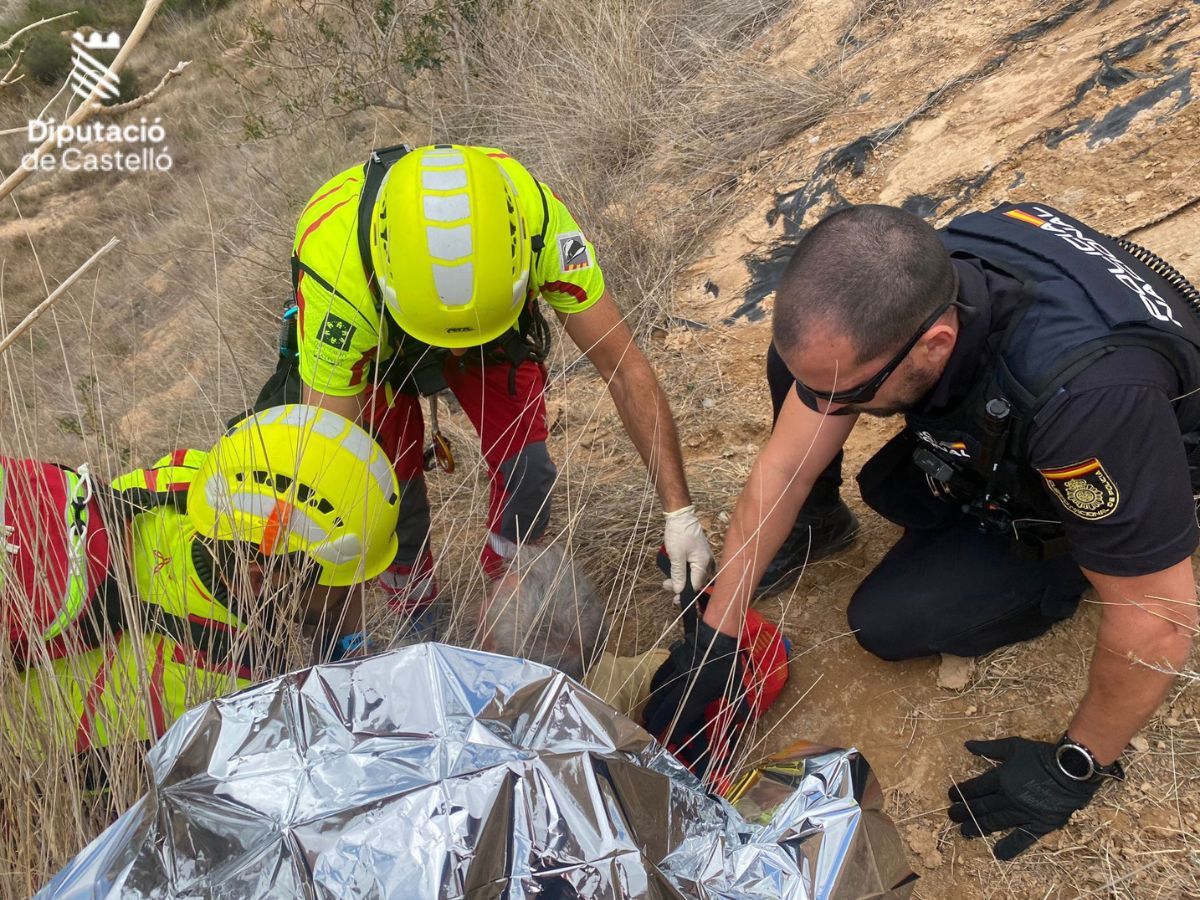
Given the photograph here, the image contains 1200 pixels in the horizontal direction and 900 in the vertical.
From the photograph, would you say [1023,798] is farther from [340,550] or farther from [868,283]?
[340,550]

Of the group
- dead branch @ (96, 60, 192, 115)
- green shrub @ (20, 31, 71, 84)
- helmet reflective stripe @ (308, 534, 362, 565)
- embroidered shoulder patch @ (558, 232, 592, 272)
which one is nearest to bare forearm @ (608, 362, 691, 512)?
embroidered shoulder patch @ (558, 232, 592, 272)

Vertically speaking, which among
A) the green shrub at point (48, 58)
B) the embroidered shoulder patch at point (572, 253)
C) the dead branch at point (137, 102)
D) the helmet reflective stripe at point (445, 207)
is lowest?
the embroidered shoulder patch at point (572, 253)

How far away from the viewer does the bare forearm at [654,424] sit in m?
2.55

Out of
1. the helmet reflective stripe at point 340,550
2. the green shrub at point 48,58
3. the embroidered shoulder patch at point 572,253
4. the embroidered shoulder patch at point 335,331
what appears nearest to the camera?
the helmet reflective stripe at point 340,550

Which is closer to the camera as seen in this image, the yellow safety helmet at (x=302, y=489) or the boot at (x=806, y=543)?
the yellow safety helmet at (x=302, y=489)

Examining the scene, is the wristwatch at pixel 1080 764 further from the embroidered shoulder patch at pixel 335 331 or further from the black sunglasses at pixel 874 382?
the embroidered shoulder patch at pixel 335 331

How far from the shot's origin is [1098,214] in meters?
3.32

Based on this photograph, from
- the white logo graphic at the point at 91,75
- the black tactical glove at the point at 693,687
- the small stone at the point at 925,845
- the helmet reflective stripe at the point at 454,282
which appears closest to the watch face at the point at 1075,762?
the small stone at the point at 925,845

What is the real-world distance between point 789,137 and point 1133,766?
369 centimetres

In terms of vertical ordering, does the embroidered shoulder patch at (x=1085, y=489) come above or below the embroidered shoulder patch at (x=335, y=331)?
below

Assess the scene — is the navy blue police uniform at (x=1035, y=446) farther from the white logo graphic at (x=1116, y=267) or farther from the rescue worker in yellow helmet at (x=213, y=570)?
the rescue worker in yellow helmet at (x=213, y=570)

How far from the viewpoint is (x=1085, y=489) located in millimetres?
1741

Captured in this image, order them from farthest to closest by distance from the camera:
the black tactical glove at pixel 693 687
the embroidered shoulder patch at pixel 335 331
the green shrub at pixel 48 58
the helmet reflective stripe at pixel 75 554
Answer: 1. the green shrub at pixel 48 58
2. the embroidered shoulder patch at pixel 335 331
3. the black tactical glove at pixel 693 687
4. the helmet reflective stripe at pixel 75 554

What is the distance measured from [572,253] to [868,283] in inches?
37.9
